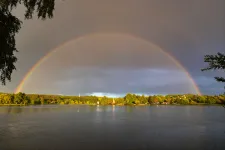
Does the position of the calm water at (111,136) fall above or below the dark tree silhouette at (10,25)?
below

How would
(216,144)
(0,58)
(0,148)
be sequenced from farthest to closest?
(216,144) < (0,148) < (0,58)

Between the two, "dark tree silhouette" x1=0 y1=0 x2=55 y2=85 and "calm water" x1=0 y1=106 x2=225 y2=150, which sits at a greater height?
"dark tree silhouette" x1=0 y1=0 x2=55 y2=85

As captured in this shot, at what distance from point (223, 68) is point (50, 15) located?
7.83 m

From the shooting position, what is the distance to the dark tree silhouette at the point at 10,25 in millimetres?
12781

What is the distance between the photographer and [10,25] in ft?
45.6

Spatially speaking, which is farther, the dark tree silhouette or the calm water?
the calm water

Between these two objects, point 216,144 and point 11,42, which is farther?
point 216,144

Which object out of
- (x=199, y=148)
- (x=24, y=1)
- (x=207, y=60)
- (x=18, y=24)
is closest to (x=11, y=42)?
(x=18, y=24)

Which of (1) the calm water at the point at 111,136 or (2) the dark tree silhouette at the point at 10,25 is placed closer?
(2) the dark tree silhouette at the point at 10,25

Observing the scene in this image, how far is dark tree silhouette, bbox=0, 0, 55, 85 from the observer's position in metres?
12.8

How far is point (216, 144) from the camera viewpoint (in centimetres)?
3866

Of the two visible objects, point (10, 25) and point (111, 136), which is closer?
point (10, 25)

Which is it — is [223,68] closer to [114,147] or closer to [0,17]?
[0,17]

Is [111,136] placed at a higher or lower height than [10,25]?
lower
